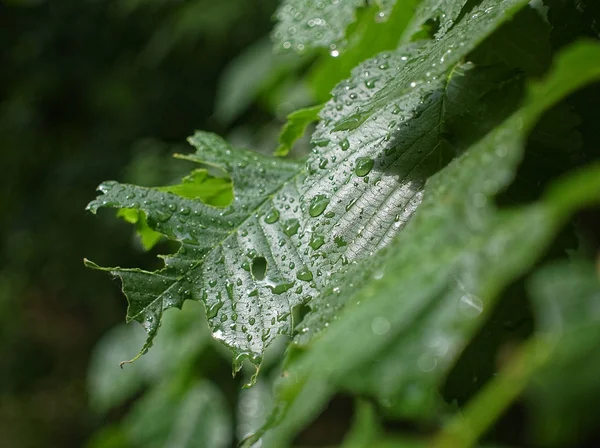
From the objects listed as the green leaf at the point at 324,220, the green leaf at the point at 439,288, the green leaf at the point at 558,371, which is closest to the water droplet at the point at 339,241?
the green leaf at the point at 324,220

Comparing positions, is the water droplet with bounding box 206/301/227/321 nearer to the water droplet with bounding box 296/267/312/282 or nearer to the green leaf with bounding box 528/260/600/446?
the water droplet with bounding box 296/267/312/282

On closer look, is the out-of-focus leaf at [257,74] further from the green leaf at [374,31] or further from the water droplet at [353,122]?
the water droplet at [353,122]

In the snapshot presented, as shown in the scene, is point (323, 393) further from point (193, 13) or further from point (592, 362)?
point (193, 13)

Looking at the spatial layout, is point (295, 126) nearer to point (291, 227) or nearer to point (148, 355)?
point (291, 227)

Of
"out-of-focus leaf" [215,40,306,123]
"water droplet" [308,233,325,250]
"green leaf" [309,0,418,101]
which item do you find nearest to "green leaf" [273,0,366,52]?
"green leaf" [309,0,418,101]

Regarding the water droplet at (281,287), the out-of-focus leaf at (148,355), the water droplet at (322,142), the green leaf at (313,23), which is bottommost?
the out-of-focus leaf at (148,355)

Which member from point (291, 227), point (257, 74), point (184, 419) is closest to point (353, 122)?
point (291, 227)

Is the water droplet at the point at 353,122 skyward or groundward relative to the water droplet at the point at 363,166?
skyward
